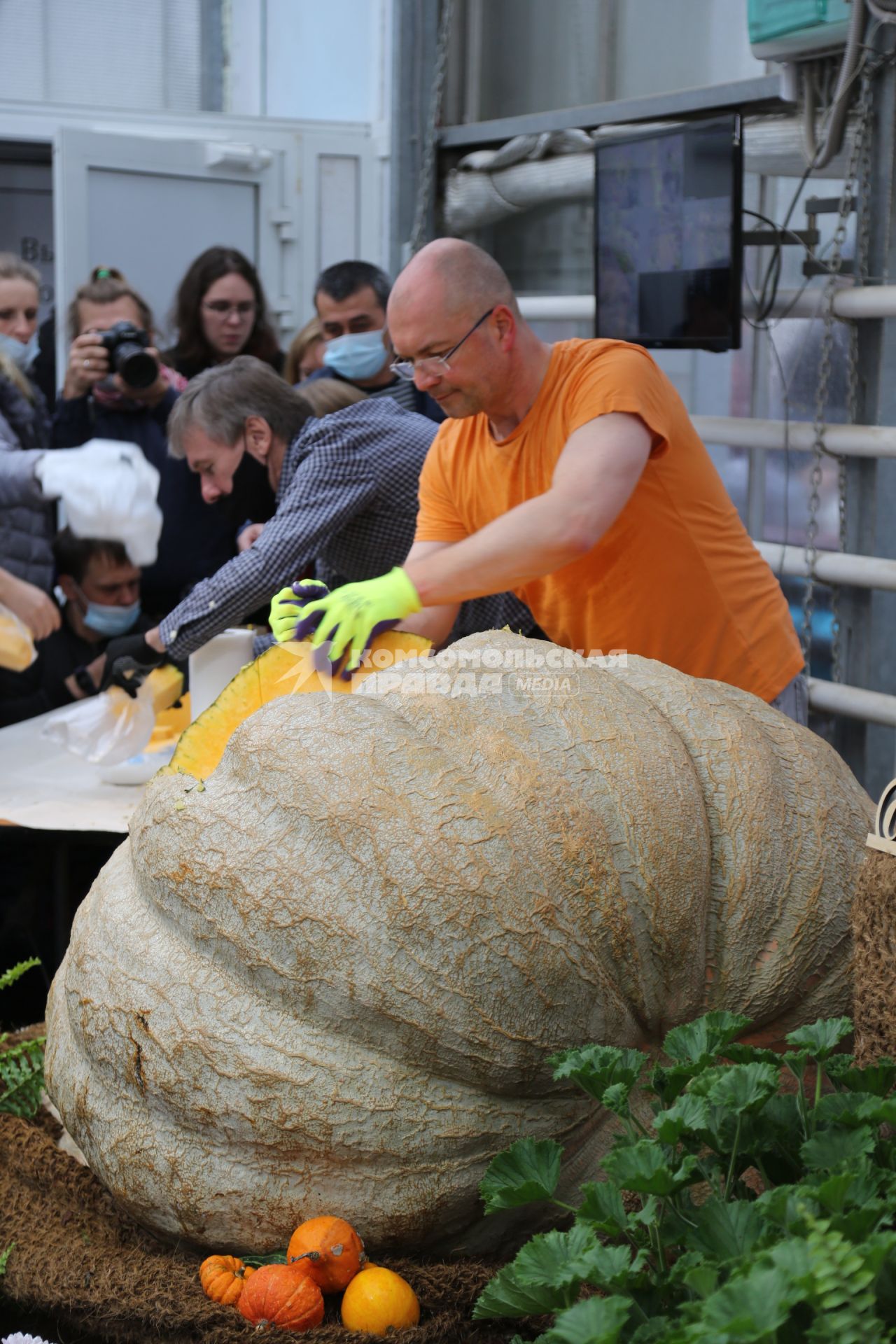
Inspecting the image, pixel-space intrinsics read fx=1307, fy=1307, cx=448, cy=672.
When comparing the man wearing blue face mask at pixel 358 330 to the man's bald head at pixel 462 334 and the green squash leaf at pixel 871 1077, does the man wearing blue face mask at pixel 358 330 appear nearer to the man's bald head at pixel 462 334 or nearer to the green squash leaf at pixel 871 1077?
the man's bald head at pixel 462 334

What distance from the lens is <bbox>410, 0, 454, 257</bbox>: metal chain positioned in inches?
200

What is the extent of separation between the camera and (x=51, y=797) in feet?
8.66

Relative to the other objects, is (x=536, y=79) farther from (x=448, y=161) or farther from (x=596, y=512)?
(x=596, y=512)

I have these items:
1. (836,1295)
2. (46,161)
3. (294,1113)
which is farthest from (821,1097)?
(46,161)

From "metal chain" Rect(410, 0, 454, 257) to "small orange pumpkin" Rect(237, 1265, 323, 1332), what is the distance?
439 cm

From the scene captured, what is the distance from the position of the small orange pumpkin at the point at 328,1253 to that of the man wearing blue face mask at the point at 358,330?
2.79 meters

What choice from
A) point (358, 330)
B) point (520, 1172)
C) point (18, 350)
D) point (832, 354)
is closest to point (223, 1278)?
point (520, 1172)

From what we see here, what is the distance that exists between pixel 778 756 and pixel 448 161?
167 inches

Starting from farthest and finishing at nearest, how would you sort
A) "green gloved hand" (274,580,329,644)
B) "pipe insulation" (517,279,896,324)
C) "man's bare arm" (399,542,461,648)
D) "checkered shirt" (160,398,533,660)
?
"pipe insulation" (517,279,896,324), "checkered shirt" (160,398,533,660), "man's bare arm" (399,542,461,648), "green gloved hand" (274,580,329,644)

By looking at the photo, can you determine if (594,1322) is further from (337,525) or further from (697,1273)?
(337,525)

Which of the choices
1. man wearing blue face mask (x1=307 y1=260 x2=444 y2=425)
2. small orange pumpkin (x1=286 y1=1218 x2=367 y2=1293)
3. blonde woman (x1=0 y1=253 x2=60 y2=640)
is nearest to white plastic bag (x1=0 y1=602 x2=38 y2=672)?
blonde woman (x1=0 y1=253 x2=60 y2=640)

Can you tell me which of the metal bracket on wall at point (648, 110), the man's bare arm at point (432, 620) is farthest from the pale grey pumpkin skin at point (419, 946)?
the metal bracket on wall at point (648, 110)

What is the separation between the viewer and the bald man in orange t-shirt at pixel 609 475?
7.20 ft

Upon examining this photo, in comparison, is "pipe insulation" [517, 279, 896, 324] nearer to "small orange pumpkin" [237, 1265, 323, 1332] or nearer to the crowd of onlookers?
the crowd of onlookers
